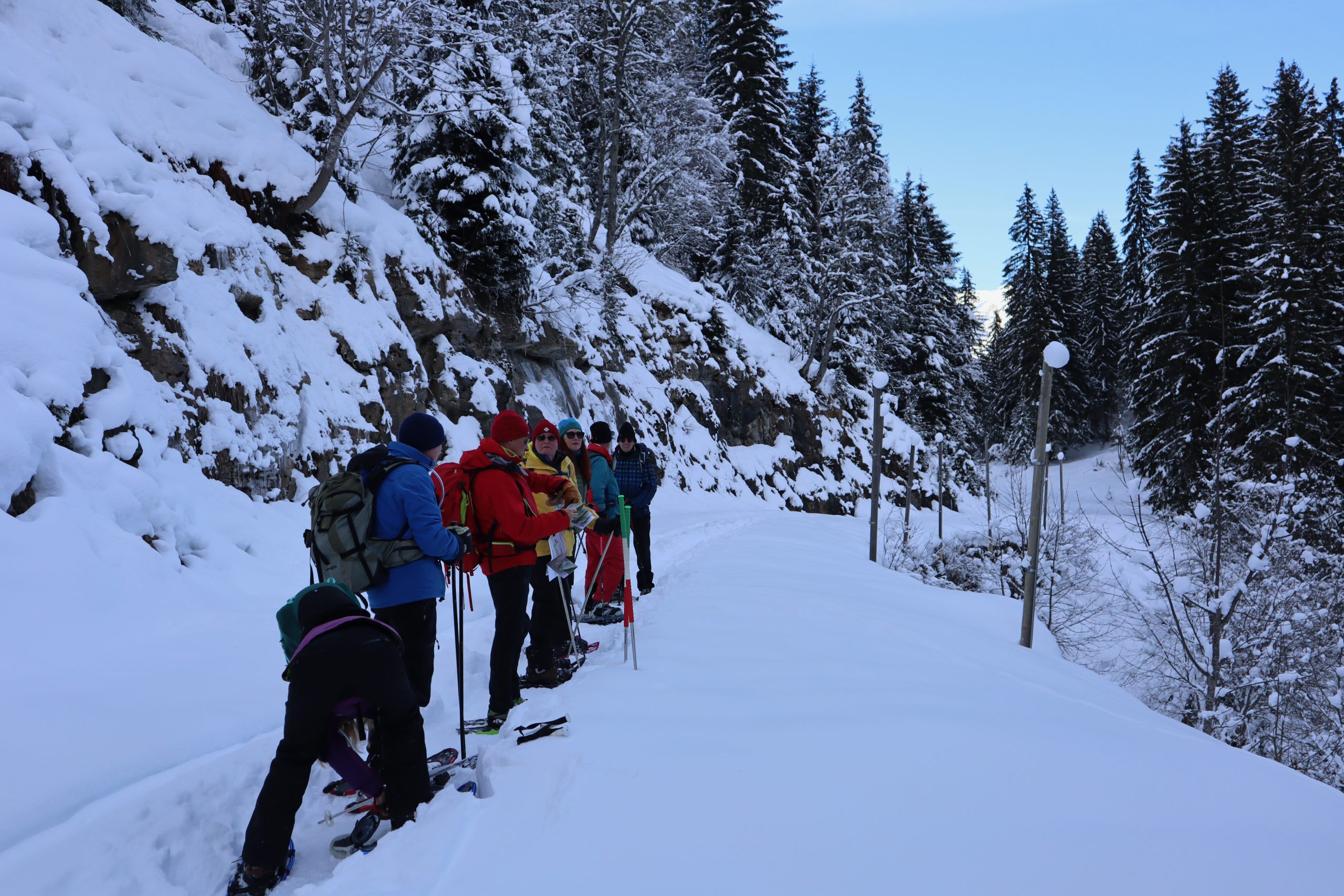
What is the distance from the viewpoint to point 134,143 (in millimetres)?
8227

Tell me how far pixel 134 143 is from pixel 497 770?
9.00 meters

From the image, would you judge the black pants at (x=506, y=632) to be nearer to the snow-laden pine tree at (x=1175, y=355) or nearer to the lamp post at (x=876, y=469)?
the lamp post at (x=876, y=469)

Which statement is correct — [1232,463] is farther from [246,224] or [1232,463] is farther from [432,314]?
[246,224]

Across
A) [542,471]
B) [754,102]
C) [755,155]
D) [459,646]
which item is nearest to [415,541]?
A: [459,646]

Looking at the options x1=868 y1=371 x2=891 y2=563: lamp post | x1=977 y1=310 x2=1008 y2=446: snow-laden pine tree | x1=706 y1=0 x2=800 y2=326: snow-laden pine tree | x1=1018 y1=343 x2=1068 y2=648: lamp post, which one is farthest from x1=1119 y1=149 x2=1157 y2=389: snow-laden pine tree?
x1=1018 y1=343 x2=1068 y2=648: lamp post

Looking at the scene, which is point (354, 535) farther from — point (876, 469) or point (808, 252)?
point (808, 252)

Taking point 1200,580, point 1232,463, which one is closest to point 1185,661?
point 1200,580

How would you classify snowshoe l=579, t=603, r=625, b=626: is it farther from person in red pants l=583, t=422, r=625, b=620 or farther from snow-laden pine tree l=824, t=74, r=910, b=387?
snow-laden pine tree l=824, t=74, r=910, b=387

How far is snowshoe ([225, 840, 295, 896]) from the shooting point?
2898mm

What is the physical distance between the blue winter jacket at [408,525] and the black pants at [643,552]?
168 inches

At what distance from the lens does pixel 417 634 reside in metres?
4.01

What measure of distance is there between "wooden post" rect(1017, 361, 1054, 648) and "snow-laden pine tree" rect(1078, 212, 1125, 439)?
42407 millimetres

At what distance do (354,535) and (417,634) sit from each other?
73cm

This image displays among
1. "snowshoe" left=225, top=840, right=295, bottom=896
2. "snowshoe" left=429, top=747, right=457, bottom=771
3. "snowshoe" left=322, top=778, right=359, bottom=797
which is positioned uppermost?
"snowshoe" left=429, top=747, right=457, bottom=771
